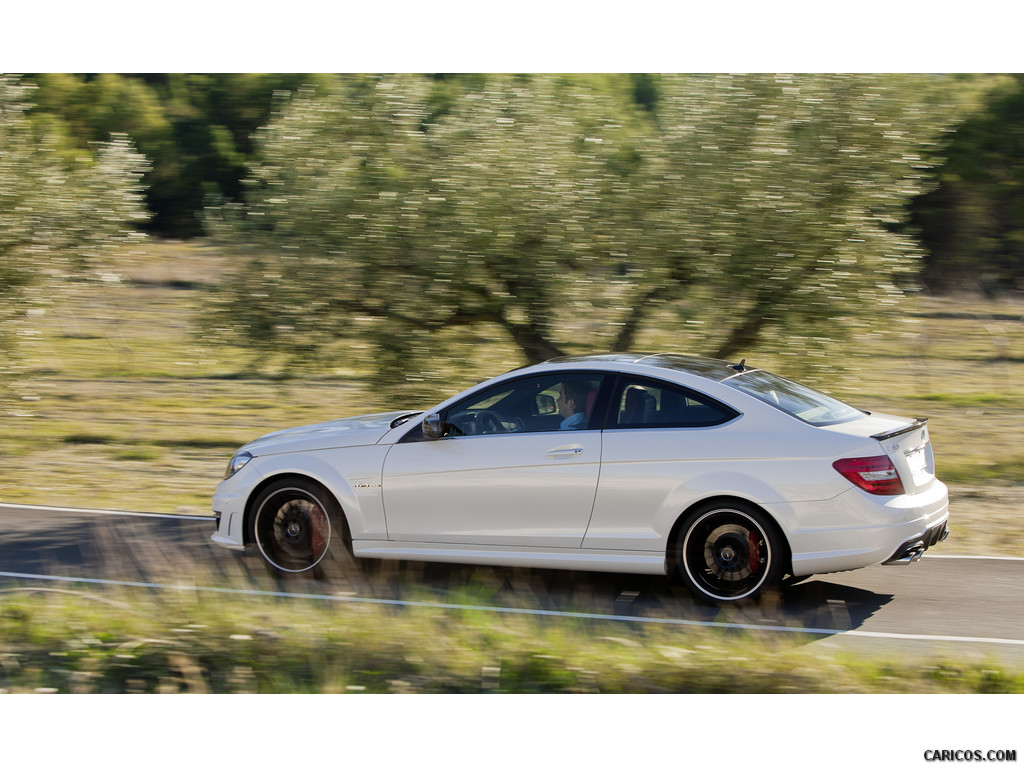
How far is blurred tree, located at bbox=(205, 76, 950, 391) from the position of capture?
9.42 m

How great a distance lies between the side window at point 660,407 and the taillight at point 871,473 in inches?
29.1

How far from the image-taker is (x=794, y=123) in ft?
31.2

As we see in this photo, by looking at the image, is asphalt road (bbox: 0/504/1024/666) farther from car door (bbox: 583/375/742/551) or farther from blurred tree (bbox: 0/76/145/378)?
blurred tree (bbox: 0/76/145/378)

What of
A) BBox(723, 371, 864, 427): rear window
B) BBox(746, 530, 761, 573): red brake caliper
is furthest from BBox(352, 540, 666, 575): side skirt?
BBox(723, 371, 864, 427): rear window

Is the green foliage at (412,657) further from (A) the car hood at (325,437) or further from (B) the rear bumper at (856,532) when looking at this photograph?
(A) the car hood at (325,437)

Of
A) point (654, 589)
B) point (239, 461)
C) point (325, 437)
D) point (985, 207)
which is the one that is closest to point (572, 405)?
point (654, 589)

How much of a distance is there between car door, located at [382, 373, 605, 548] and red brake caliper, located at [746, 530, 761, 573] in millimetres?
957

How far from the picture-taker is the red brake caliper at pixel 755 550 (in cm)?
630

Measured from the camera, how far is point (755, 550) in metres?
6.30

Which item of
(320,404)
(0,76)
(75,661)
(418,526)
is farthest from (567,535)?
(320,404)

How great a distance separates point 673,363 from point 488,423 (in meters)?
1.26

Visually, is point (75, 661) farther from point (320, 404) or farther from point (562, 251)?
point (320, 404)

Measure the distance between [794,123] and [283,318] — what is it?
501 cm

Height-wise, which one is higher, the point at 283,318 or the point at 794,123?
the point at 794,123
